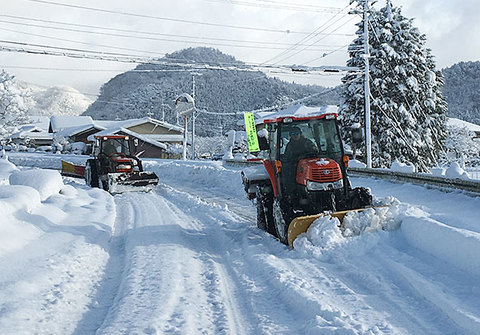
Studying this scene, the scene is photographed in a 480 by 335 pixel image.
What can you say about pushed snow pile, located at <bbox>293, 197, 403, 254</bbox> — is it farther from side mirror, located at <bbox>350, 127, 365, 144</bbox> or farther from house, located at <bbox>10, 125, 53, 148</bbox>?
house, located at <bbox>10, 125, 53, 148</bbox>

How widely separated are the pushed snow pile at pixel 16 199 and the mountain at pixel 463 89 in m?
113

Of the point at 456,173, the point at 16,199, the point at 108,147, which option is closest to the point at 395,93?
the point at 456,173

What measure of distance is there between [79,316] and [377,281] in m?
3.40

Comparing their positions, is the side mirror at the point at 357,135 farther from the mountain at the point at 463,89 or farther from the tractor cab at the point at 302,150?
the mountain at the point at 463,89

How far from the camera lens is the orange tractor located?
15.9 metres

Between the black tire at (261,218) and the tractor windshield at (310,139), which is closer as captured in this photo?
the tractor windshield at (310,139)

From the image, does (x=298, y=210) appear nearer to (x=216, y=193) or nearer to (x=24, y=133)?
(x=216, y=193)

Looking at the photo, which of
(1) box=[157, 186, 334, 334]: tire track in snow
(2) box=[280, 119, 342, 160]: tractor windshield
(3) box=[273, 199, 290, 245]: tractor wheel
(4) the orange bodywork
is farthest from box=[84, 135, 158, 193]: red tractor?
(4) the orange bodywork

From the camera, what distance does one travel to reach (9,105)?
45844mm

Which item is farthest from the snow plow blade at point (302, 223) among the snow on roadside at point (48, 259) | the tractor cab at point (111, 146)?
the tractor cab at point (111, 146)

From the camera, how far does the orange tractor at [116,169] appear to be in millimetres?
15922

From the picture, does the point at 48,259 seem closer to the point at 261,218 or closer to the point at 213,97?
the point at 261,218

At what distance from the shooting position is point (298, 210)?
7.74m

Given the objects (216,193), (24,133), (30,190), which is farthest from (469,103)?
(30,190)
